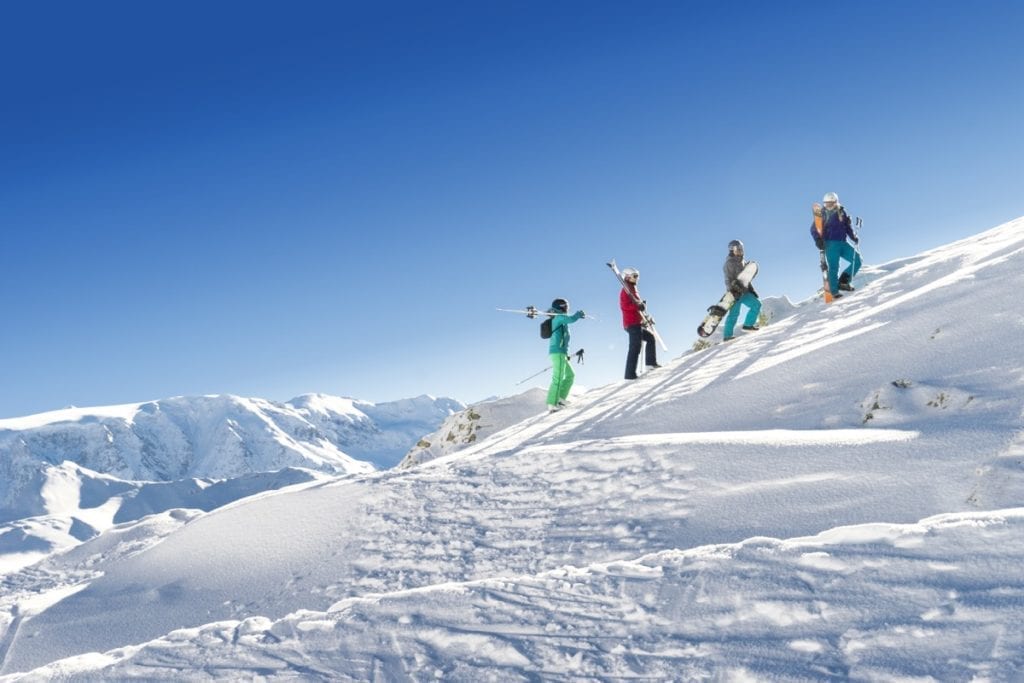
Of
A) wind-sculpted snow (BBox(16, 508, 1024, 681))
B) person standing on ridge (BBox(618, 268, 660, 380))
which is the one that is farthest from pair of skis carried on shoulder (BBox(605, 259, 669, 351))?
wind-sculpted snow (BBox(16, 508, 1024, 681))

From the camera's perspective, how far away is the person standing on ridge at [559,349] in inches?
575

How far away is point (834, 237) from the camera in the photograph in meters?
14.3

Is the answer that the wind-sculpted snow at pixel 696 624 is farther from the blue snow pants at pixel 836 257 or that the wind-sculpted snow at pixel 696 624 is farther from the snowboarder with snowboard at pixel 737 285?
the blue snow pants at pixel 836 257

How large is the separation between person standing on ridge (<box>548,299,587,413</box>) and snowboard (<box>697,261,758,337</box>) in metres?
2.98

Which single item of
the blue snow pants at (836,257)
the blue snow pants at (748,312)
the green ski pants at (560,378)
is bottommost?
the green ski pants at (560,378)

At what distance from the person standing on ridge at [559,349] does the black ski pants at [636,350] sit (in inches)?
46.3

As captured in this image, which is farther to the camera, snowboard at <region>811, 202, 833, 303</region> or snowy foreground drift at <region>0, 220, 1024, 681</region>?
snowboard at <region>811, 202, 833, 303</region>

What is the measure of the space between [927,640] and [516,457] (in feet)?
21.6

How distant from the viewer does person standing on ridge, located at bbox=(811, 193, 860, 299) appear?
46.3ft

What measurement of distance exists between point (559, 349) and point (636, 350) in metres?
1.59

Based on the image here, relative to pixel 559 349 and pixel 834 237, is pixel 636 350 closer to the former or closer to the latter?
pixel 559 349

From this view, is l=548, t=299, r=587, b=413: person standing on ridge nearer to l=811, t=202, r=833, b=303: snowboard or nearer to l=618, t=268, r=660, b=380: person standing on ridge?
l=618, t=268, r=660, b=380: person standing on ridge

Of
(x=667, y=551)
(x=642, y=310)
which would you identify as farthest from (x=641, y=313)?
(x=667, y=551)

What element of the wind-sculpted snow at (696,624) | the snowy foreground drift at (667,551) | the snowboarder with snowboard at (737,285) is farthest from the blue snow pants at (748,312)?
the wind-sculpted snow at (696,624)
